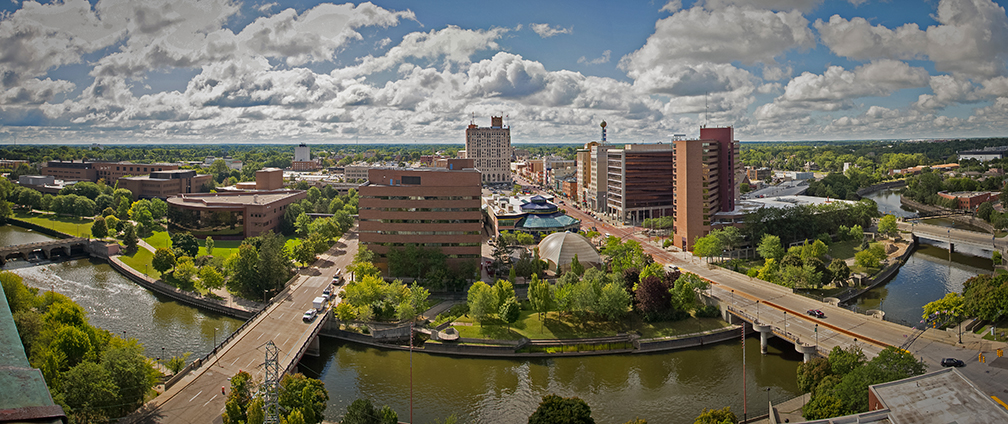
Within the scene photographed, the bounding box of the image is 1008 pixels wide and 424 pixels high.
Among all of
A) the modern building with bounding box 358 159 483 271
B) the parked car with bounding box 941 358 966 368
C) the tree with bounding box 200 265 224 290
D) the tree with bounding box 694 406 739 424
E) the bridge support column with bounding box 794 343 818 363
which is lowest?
the bridge support column with bounding box 794 343 818 363

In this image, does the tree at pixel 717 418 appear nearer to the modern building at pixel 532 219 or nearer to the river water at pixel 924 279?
the river water at pixel 924 279

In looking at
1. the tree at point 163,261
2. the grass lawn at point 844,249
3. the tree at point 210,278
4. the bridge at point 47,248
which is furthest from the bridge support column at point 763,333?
the bridge at point 47,248

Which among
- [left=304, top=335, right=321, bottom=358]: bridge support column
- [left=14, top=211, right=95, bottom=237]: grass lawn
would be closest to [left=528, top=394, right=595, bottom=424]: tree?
[left=304, top=335, right=321, bottom=358]: bridge support column

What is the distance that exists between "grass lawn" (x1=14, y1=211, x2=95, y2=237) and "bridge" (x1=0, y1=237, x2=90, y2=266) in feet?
28.1

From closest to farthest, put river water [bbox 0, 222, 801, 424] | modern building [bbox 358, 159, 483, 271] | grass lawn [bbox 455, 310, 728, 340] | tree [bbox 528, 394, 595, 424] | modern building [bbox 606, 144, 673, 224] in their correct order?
tree [bbox 528, 394, 595, 424] < river water [bbox 0, 222, 801, 424] < grass lawn [bbox 455, 310, 728, 340] < modern building [bbox 358, 159, 483, 271] < modern building [bbox 606, 144, 673, 224]

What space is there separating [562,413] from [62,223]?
111 meters

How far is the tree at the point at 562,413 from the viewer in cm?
3128

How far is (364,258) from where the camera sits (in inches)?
2618

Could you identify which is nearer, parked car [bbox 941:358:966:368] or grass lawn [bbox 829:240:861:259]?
parked car [bbox 941:358:966:368]

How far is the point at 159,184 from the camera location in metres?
128

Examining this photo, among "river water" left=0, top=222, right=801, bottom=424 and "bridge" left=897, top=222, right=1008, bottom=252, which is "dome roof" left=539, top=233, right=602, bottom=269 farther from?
"bridge" left=897, top=222, right=1008, bottom=252

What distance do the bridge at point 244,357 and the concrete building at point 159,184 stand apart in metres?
82.1

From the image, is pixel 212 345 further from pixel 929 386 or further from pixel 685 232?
pixel 685 232

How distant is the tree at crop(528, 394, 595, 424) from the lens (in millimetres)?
31281
